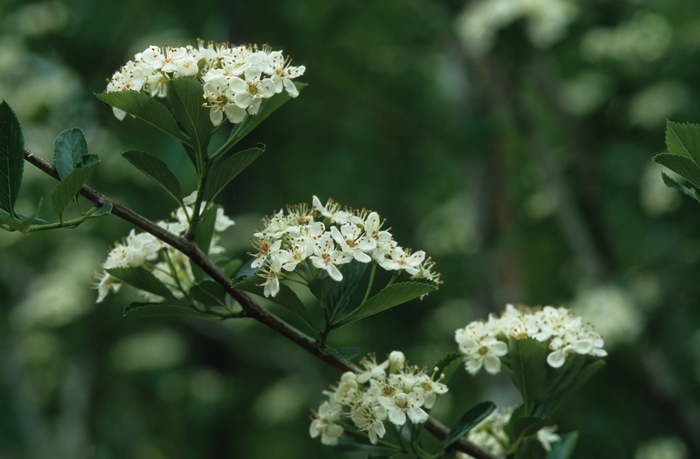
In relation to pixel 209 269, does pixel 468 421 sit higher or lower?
lower

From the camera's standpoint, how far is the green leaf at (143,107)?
116 cm

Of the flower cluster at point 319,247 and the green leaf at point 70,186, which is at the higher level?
the green leaf at point 70,186

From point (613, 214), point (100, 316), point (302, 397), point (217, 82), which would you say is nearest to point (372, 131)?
point (613, 214)

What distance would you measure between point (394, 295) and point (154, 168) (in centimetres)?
43

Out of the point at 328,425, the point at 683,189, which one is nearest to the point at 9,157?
the point at 328,425

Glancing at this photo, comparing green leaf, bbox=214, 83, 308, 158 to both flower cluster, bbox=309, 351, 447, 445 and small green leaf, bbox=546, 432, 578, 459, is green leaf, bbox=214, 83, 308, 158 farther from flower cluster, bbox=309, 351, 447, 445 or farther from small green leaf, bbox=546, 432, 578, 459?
small green leaf, bbox=546, 432, 578, 459

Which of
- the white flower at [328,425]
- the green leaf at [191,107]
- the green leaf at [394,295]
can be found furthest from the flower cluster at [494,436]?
the green leaf at [191,107]

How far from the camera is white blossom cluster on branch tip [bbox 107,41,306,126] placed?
1191mm

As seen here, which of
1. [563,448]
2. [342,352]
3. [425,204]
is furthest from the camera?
[425,204]

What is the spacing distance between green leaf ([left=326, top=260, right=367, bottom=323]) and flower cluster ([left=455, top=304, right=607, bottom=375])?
205 millimetres

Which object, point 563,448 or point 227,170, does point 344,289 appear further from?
point 563,448

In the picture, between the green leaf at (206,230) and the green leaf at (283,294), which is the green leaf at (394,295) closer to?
the green leaf at (283,294)

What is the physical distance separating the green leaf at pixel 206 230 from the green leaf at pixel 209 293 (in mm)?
132

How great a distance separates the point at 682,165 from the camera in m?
1.14
